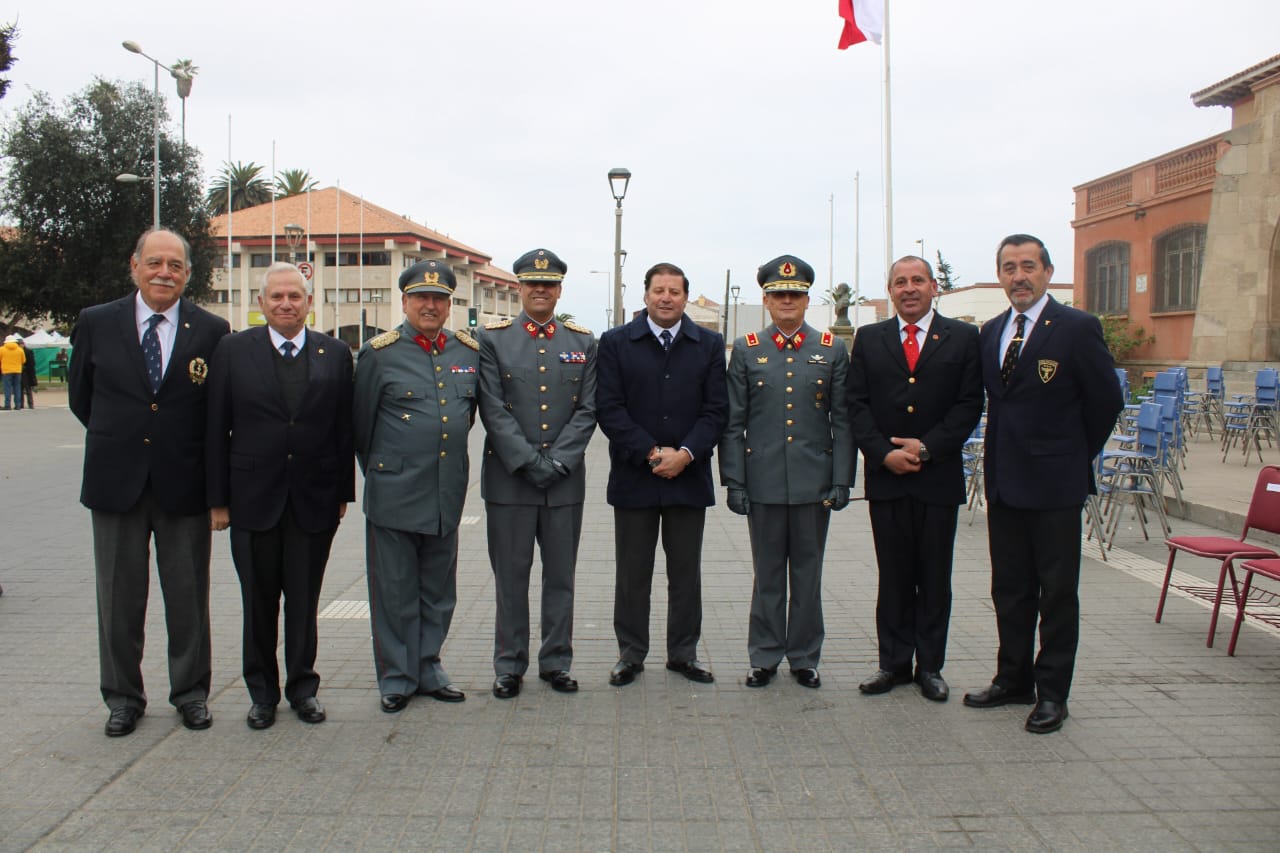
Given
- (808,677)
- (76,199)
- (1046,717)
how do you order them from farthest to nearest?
(76,199) < (808,677) < (1046,717)

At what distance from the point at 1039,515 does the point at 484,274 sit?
7404 cm

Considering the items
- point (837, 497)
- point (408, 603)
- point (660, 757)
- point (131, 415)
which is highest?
point (131, 415)

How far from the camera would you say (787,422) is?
515 centimetres

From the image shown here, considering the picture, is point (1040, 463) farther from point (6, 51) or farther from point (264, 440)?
point (6, 51)

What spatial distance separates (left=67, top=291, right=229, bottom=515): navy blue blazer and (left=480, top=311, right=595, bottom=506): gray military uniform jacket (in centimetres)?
132

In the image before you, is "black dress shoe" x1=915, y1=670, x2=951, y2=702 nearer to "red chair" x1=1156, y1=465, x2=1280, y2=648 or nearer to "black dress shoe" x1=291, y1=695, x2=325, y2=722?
"red chair" x1=1156, y1=465, x2=1280, y2=648

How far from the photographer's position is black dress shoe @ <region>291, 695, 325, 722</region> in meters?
4.49

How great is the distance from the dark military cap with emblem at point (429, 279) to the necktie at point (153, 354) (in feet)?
3.59

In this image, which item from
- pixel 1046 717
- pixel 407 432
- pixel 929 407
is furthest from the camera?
pixel 929 407

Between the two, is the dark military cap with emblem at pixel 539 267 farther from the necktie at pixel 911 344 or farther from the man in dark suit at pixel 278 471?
the necktie at pixel 911 344

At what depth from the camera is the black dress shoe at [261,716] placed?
14.5ft

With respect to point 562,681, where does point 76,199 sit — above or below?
above

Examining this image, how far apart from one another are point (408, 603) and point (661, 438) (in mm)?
1483

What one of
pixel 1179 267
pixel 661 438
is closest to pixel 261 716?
pixel 661 438
